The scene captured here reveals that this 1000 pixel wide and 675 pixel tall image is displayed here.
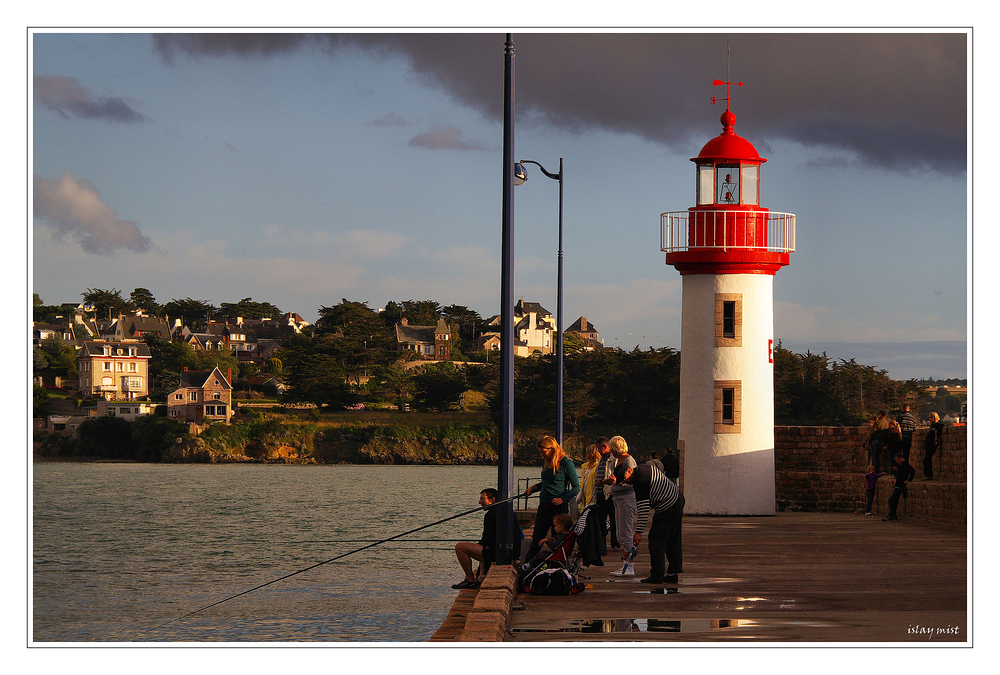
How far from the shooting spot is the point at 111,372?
425ft

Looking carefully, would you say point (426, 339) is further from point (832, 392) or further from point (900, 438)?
point (900, 438)

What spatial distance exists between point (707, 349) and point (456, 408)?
307ft

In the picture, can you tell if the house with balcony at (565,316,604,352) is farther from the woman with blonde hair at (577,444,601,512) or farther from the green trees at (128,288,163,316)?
the woman with blonde hair at (577,444,601,512)

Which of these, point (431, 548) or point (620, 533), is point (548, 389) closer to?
point (431, 548)

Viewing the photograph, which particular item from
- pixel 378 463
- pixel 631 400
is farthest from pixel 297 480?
pixel 631 400

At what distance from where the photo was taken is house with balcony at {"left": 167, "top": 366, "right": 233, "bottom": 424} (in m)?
125

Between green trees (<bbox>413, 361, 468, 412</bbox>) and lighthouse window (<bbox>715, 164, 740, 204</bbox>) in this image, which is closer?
lighthouse window (<bbox>715, 164, 740, 204</bbox>)

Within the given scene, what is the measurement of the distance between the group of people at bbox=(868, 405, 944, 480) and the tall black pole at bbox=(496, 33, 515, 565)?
37.8 feet

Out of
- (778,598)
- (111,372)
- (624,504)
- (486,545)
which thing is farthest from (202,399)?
(778,598)

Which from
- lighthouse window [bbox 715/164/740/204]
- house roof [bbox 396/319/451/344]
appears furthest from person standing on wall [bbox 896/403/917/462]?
house roof [bbox 396/319/451/344]

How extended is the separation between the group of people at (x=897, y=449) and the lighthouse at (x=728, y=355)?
6.84 ft

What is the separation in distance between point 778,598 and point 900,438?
1293 cm

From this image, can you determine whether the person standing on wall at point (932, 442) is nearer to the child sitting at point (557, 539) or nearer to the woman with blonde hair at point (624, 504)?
the woman with blonde hair at point (624, 504)

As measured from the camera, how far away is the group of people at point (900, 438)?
76.4 feet
